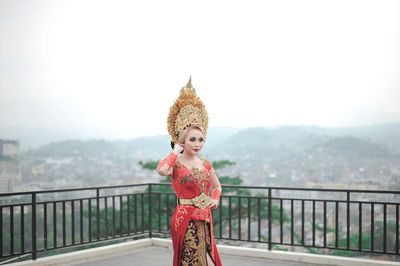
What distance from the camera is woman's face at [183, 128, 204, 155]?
2.71 m

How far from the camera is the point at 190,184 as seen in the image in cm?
265

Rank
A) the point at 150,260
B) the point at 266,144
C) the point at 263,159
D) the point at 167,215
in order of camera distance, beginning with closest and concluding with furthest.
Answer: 1. the point at 150,260
2. the point at 167,215
3. the point at 263,159
4. the point at 266,144

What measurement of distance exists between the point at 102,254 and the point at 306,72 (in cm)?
1755

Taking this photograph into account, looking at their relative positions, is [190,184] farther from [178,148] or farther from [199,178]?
[178,148]

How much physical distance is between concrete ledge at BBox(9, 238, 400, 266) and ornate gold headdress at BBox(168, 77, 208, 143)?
97.4 inches

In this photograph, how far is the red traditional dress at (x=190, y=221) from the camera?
261cm

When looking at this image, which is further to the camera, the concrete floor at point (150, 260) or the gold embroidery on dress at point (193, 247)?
the concrete floor at point (150, 260)

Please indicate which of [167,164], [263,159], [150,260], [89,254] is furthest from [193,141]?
[263,159]

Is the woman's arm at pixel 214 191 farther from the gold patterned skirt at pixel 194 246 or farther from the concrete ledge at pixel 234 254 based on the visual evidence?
the concrete ledge at pixel 234 254

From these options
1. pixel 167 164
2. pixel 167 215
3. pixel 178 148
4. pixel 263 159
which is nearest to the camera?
pixel 167 164

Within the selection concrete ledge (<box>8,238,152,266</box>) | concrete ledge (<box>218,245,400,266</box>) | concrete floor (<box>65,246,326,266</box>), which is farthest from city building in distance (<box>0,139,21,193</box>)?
concrete ledge (<box>218,245,400,266</box>)

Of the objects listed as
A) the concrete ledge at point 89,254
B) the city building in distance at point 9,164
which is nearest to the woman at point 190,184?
the concrete ledge at point 89,254

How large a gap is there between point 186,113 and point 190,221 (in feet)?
2.49

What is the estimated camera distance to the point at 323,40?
18.1 m
